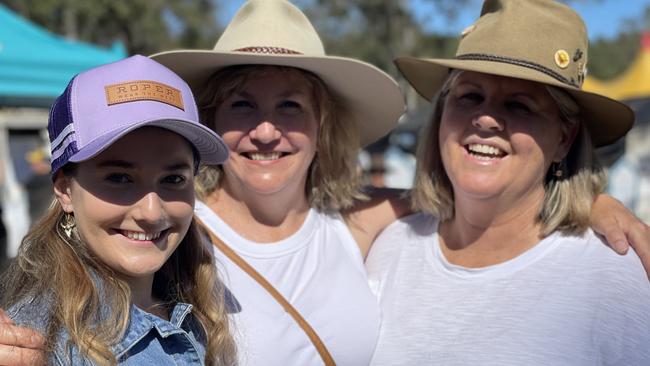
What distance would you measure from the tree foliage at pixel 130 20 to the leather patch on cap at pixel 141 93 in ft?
64.9

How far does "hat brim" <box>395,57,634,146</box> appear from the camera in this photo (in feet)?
6.84

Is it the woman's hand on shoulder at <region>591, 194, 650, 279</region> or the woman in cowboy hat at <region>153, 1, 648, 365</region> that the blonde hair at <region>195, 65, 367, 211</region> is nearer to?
the woman in cowboy hat at <region>153, 1, 648, 365</region>

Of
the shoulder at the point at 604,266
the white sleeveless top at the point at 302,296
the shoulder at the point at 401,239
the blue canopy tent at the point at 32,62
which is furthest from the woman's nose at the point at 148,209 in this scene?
the blue canopy tent at the point at 32,62

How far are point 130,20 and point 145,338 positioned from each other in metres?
21.9

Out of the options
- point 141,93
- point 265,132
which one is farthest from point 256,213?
point 141,93

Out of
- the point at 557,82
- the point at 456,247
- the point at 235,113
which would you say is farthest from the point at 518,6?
the point at 235,113

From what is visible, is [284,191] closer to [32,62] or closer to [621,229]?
[621,229]

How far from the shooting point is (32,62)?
5.68m

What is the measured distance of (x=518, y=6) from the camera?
7.24 ft

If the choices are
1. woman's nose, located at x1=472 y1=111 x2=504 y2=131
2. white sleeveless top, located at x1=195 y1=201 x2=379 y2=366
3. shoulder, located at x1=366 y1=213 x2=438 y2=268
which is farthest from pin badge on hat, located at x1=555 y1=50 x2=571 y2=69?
white sleeveless top, located at x1=195 y1=201 x2=379 y2=366

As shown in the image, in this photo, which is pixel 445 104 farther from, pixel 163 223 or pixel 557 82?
pixel 163 223

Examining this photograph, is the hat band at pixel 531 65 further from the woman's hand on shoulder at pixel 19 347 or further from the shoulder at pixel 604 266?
the woman's hand on shoulder at pixel 19 347

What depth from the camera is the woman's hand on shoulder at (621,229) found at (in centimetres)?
208

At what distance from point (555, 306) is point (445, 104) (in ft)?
2.71
